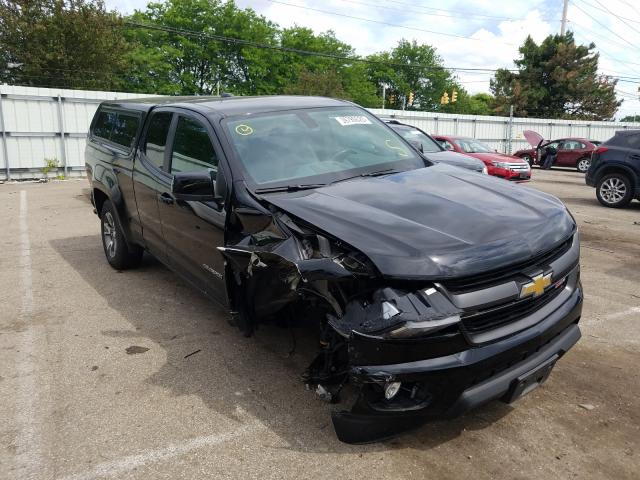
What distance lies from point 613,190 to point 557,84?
44154 mm

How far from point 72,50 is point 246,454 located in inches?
1294

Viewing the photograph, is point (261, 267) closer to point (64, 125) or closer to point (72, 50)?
point (64, 125)

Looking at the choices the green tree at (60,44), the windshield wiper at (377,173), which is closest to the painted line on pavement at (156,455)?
the windshield wiper at (377,173)

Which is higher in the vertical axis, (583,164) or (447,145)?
(447,145)

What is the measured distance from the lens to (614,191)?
11289 millimetres

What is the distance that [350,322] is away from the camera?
2.53 m

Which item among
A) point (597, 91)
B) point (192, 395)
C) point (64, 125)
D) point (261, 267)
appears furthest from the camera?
point (597, 91)

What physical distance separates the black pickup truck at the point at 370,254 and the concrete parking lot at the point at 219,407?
1.11 ft

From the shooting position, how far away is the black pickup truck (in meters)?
2.48

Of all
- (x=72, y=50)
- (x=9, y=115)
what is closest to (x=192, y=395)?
(x=9, y=115)

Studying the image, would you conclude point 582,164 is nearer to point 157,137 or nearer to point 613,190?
point 613,190

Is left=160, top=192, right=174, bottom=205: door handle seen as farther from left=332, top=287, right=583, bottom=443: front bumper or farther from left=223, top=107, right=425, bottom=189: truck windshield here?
left=332, top=287, right=583, bottom=443: front bumper

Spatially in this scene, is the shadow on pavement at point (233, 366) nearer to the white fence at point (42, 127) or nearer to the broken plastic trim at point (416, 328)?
the broken plastic trim at point (416, 328)

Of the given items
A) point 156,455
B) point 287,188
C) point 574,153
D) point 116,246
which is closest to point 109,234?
point 116,246
